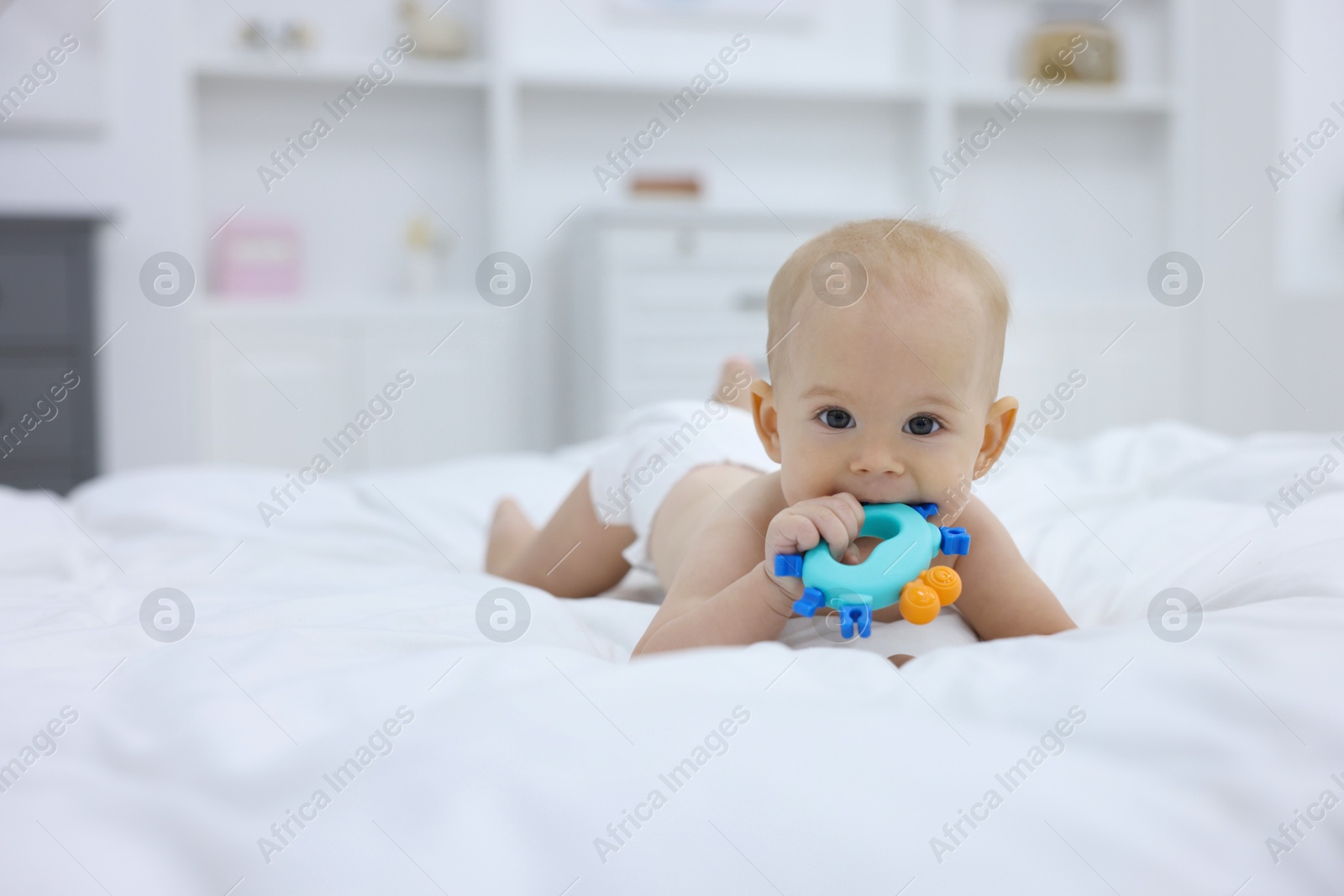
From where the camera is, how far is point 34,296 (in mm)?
Answer: 2436

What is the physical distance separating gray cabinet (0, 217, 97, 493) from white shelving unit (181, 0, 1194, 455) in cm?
43

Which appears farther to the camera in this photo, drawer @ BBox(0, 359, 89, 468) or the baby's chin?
drawer @ BBox(0, 359, 89, 468)

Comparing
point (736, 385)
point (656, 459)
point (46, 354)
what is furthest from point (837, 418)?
point (46, 354)

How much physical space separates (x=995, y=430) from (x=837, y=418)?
14 centimetres

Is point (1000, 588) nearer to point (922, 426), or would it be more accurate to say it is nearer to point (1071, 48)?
point (922, 426)

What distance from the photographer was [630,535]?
110cm

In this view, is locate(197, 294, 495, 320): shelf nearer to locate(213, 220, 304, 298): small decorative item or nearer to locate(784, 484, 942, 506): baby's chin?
locate(213, 220, 304, 298): small decorative item

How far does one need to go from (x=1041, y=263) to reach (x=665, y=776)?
3.56 metres

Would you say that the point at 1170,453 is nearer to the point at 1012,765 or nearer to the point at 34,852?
the point at 1012,765

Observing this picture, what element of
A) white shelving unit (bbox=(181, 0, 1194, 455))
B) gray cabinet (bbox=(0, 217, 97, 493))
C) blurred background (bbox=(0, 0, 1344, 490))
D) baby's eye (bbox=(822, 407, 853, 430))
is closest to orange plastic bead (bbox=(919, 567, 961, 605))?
baby's eye (bbox=(822, 407, 853, 430))

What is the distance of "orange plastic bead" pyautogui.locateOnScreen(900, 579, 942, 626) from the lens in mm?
626

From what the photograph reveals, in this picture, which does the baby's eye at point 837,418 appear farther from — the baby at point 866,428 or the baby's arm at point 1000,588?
the baby's arm at point 1000,588

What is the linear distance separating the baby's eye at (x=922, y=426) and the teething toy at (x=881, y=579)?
2.2 inches

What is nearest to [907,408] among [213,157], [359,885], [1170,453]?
[359,885]
